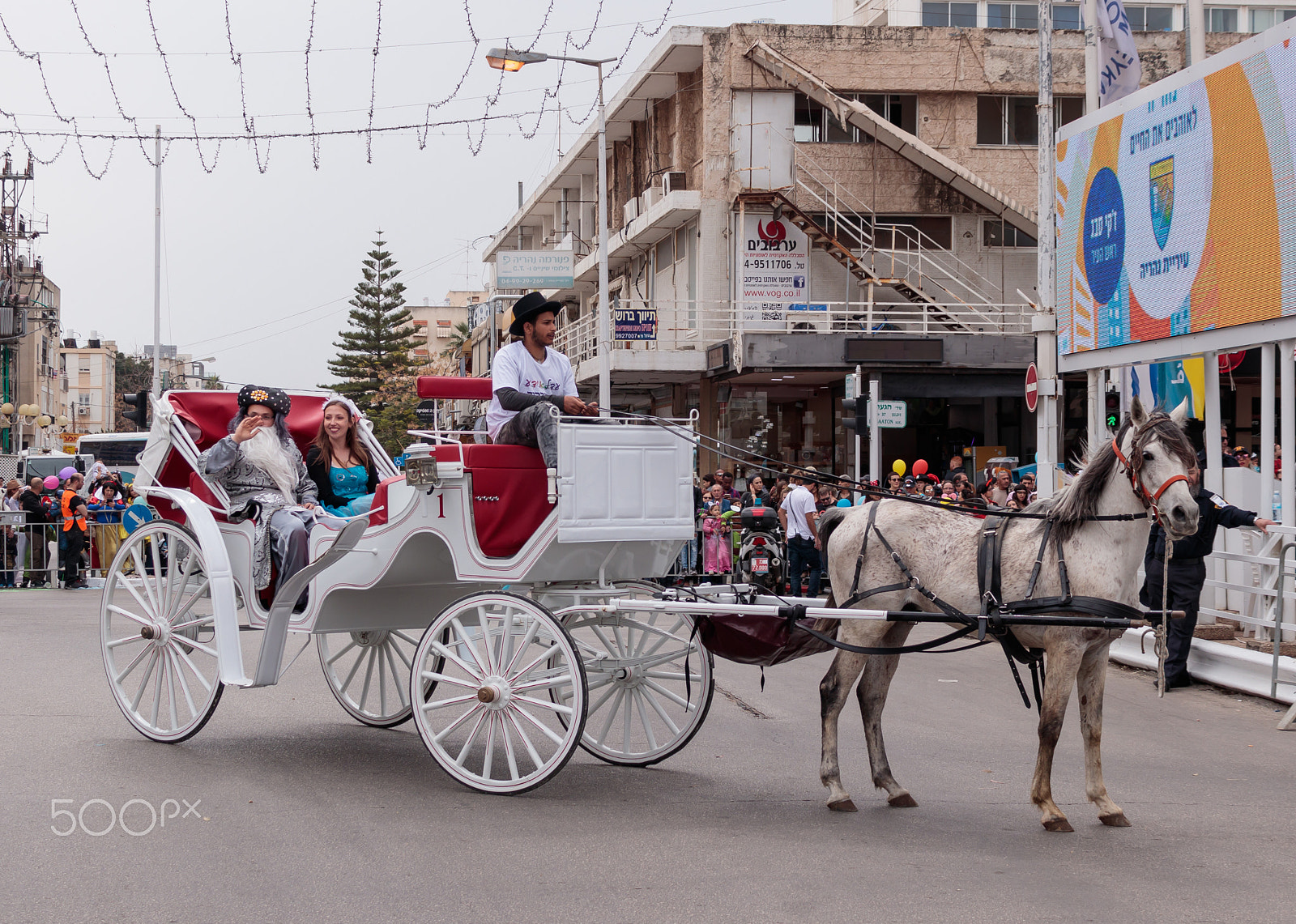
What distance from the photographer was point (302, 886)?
16.9 ft

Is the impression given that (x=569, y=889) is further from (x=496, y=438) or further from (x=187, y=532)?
(x=187, y=532)

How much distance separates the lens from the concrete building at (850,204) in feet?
103

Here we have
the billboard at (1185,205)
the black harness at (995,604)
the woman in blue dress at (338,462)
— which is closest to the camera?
the black harness at (995,604)

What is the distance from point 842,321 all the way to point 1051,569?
2569 centimetres

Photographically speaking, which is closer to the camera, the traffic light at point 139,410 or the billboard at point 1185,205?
the billboard at point 1185,205

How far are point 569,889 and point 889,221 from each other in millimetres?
29369

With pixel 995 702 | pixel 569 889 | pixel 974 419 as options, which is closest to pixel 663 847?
pixel 569 889

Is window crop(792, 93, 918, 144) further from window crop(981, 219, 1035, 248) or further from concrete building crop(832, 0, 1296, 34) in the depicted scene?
concrete building crop(832, 0, 1296, 34)

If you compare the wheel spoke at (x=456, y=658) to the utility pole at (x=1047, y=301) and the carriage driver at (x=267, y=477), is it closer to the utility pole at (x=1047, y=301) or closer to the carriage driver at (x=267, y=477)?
the carriage driver at (x=267, y=477)

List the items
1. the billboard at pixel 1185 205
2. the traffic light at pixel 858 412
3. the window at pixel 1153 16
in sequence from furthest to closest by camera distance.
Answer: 1. the window at pixel 1153 16
2. the traffic light at pixel 858 412
3. the billboard at pixel 1185 205

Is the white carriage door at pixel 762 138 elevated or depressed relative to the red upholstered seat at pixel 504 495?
elevated

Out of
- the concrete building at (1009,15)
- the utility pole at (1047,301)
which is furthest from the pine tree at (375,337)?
the utility pole at (1047,301)

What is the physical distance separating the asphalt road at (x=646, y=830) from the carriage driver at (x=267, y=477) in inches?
47.1

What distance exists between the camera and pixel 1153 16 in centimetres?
5128
